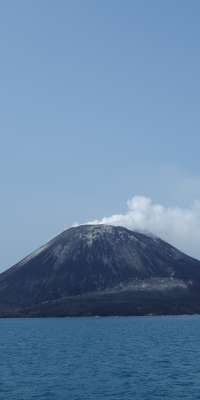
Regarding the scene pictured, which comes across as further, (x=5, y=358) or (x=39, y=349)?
(x=39, y=349)

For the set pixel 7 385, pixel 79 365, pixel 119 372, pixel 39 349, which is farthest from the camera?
pixel 39 349

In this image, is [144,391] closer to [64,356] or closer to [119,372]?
[119,372]

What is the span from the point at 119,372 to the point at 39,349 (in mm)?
49324

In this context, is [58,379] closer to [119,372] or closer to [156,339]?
[119,372]

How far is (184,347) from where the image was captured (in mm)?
142875

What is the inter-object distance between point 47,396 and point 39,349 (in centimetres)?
6838

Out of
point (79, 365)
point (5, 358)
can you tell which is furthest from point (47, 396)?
point (5, 358)

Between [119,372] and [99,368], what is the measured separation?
5.50 meters

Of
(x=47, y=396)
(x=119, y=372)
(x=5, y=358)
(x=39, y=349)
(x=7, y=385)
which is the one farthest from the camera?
(x=39, y=349)

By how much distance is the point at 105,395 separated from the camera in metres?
73.9

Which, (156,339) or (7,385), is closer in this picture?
(7,385)

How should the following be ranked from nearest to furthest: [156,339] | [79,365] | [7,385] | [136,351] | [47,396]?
[47,396] → [7,385] → [79,365] → [136,351] → [156,339]

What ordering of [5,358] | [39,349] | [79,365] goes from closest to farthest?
[79,365] < [5,358] < [39,349]

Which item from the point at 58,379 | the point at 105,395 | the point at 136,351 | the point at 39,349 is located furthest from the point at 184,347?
the point at 105,395
